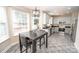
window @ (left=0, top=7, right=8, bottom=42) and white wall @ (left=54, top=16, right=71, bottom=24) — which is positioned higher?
white wall @ (left=54, top=16, right=71, bottom=24)

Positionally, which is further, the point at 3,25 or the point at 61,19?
the point at 61,19

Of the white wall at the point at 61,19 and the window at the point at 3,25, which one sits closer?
the window at the point at 3,25

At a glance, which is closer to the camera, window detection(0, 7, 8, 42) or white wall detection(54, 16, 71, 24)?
window detection(0, 7, 8, 42)

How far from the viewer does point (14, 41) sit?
3.71 metres

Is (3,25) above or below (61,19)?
below

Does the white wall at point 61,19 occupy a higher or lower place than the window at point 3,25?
higher
